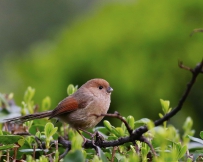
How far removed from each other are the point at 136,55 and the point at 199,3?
4.21ft

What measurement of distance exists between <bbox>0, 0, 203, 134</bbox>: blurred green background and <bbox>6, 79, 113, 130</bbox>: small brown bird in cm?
268

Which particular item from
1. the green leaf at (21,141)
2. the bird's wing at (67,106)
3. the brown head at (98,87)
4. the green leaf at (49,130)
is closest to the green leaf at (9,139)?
the green leaf at (21,141)

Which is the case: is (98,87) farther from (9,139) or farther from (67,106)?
(9,139)

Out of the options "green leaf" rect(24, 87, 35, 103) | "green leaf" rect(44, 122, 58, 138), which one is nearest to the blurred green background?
"green leaf" rect(24, 87, 35, 103)

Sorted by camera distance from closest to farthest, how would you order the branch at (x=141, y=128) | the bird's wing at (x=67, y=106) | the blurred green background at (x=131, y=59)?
the branch at (x=141, y=128)
the bird's wing at (x=67, y=106)
the blurred green background at (x=131, y=59)

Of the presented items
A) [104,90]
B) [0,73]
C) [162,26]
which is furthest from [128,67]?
[0,73]

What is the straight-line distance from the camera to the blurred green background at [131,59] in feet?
23.4

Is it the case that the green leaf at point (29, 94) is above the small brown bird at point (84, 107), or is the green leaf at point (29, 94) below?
above

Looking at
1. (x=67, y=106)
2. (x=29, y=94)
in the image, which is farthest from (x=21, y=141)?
(x=67, y=106)

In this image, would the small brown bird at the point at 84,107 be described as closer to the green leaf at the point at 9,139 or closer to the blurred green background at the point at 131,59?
the green leaf at the point at 9,139

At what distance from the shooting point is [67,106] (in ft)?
12.8

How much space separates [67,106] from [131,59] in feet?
11.9

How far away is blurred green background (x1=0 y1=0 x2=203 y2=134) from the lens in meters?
7.12

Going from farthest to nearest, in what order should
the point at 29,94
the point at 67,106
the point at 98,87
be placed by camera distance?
1. the point at 98,87
2. the point at 67,106
3. the point at 29,94
